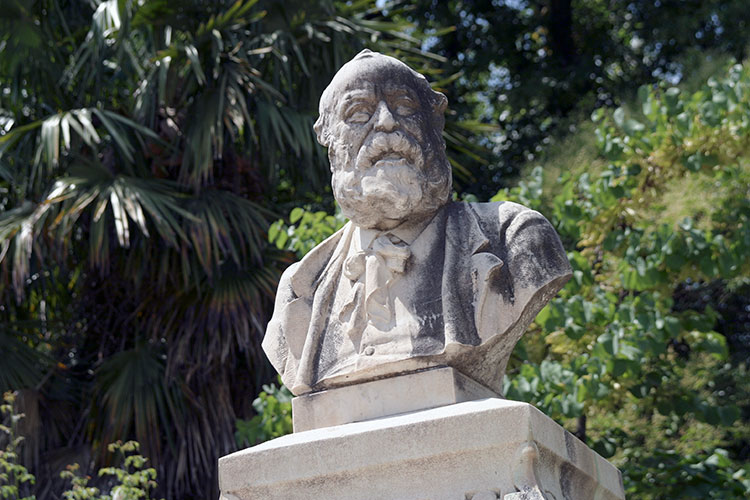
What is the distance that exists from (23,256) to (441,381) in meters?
5.38

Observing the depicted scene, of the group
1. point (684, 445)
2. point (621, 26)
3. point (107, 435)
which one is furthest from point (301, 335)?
point (621, 26)

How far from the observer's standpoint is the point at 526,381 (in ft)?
20.9

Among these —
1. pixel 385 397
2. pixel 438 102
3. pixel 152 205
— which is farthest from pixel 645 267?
pixel 152 205

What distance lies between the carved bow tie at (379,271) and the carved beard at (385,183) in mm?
83

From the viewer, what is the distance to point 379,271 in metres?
3.92

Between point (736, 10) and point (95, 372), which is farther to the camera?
point (736, 10)

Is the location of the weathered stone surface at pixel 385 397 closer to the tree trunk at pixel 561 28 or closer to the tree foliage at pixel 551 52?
the tree foliage at pixel 551 52

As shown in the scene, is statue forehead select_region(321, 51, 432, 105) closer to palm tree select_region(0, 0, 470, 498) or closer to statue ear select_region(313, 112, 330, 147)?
statue ear select_region(313, 112, 330, 147)

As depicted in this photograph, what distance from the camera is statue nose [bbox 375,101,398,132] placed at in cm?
392

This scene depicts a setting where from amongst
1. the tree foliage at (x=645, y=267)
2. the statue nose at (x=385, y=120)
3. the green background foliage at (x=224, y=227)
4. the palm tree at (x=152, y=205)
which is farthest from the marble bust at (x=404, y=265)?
the palm tree at (x=152, y=205)

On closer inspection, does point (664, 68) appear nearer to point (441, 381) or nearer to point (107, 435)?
point (107, 435)

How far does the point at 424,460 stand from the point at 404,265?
0.68 meters

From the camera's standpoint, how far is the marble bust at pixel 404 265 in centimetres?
379

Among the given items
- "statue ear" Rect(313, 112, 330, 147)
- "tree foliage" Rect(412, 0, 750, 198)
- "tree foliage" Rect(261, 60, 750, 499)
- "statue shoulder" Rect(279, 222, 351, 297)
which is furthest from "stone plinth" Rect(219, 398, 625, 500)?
"tree foliage" Rect(412, 0, 750, 198)
